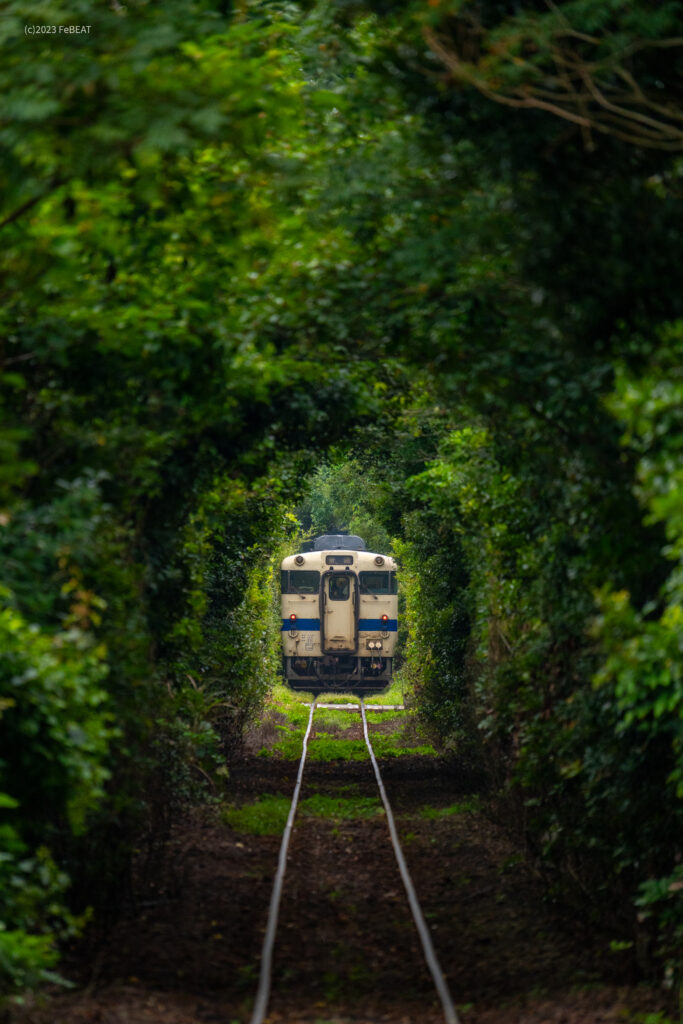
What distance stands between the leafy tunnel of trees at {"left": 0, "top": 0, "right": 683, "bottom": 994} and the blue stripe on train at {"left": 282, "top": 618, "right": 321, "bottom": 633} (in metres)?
19.0

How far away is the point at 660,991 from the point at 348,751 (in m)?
14.6

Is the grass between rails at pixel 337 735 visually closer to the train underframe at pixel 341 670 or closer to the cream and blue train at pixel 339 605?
the train underframe at pixel 341 670

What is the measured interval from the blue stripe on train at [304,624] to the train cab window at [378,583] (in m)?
1.33

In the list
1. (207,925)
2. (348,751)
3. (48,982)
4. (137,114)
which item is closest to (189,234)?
(137,114)

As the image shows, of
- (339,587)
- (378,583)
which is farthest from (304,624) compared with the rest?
(378,583)

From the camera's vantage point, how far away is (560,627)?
8.52 metres

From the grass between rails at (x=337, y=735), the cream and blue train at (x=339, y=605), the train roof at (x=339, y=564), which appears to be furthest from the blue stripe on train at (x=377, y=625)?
the grass between rails at (x=337, y=735)

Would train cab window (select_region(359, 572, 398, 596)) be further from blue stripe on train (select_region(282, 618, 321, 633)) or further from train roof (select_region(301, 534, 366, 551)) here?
train roof (select_region(301, 534, 366, 551))

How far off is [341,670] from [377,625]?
5.70 ft

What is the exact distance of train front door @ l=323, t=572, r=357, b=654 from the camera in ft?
97.6

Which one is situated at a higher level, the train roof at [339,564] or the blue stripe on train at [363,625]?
the train roof at [339,564]

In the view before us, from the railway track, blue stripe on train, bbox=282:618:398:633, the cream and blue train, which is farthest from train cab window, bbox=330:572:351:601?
the railway track

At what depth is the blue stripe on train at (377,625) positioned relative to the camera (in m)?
29.8

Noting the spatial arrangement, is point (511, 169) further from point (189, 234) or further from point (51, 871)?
point (51, 871)
